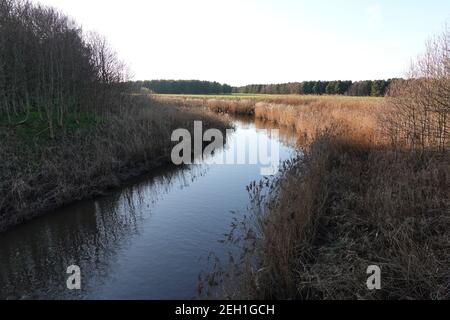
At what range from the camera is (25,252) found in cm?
605

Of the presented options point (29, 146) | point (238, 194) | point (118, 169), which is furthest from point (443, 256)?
point (29, 146)

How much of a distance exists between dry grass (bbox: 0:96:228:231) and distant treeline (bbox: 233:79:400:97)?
123 feet

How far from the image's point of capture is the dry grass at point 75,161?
24.9 feet

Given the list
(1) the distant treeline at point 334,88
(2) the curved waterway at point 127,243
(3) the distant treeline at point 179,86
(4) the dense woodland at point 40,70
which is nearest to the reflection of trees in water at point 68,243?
(2) the curved waterway at point 127,243

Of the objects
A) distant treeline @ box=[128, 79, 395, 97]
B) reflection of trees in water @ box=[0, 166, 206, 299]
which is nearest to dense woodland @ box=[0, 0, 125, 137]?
reflection of trees in water @ box=[0, 166, 206, 299]

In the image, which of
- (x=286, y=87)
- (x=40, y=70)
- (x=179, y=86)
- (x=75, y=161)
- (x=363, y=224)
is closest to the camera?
(x=363, y=224)

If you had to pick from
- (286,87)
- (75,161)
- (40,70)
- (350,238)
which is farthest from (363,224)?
(286,87)

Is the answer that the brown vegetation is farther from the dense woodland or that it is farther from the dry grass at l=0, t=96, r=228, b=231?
the dense woodland

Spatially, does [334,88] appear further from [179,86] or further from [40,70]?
[40,70]

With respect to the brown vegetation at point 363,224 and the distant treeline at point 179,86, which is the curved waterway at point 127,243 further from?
the distant treeline at point 179,86

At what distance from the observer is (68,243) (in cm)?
645

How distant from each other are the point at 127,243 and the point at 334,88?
60.6m

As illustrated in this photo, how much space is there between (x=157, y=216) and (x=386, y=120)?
25.5 feet

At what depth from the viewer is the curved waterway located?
4918 millimetres
